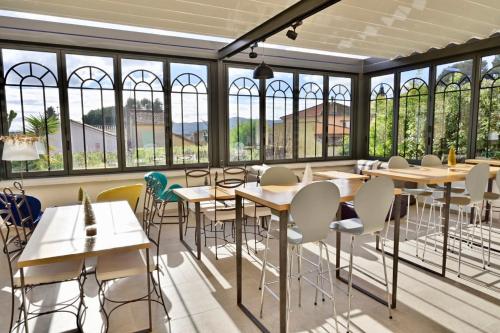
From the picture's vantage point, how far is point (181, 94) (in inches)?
235

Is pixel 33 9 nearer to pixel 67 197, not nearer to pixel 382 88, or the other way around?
pixel 67 197

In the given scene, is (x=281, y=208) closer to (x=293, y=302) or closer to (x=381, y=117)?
(x=293, y=302)

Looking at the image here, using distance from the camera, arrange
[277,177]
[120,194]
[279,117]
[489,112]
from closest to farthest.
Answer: [277,177] < [120,194] < [489,112] < [279,117]

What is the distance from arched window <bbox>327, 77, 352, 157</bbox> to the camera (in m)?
7.34

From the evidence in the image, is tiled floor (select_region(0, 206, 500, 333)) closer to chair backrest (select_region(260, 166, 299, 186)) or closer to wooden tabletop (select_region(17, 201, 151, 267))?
wooden tabletop (select_region(17, 201, 151, 267))

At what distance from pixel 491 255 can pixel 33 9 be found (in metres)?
5.99

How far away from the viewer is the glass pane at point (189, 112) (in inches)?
234

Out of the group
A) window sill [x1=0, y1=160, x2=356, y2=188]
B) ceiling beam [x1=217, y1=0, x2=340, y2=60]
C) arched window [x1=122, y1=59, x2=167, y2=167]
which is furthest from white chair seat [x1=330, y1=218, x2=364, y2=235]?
arched window [x1=122, y1=59, x2=167, y2=167]

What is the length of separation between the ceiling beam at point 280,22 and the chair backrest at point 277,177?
1.73 meters

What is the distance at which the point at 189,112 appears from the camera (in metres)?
6.08

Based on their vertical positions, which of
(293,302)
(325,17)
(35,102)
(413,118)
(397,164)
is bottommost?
(293,302)

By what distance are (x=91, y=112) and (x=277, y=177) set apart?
144 inches

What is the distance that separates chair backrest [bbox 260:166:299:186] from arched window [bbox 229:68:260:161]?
3.18 metres

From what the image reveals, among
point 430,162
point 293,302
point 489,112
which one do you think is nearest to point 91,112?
point 293,302
